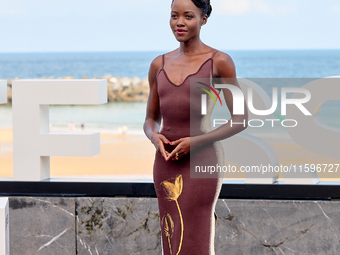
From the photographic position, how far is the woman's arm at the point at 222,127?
2014 millimetres

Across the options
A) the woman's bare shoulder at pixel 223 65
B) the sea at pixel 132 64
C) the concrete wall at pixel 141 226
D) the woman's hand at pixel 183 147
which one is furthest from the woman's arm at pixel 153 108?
the sea at pixel 132 64

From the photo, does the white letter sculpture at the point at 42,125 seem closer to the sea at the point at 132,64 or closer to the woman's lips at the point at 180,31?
the woman's lips at the point at 180,31

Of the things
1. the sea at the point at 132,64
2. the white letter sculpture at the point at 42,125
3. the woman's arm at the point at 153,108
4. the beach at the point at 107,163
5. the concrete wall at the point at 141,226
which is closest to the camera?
the woman's arm at the point at 153,108

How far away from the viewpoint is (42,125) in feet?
12.1

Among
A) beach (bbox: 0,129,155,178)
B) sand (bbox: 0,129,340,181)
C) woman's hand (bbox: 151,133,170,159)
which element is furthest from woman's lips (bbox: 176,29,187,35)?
beach (bbox: 0,129,155,178)

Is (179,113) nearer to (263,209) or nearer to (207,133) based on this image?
(207,133)

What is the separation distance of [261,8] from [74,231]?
25.0 meters

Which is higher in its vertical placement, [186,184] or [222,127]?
[222,127]

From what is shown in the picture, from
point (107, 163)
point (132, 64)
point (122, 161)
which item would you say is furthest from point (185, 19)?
point (132, 64)

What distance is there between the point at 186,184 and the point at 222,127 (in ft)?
0.83

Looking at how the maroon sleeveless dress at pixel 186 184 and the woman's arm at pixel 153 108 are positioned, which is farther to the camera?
the woman's arm at pixel 153 108

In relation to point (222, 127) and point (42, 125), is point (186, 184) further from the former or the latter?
point (42, 125)

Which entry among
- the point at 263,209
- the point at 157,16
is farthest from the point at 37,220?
the point at 157,16

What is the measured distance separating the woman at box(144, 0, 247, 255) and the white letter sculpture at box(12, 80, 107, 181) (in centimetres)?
151
